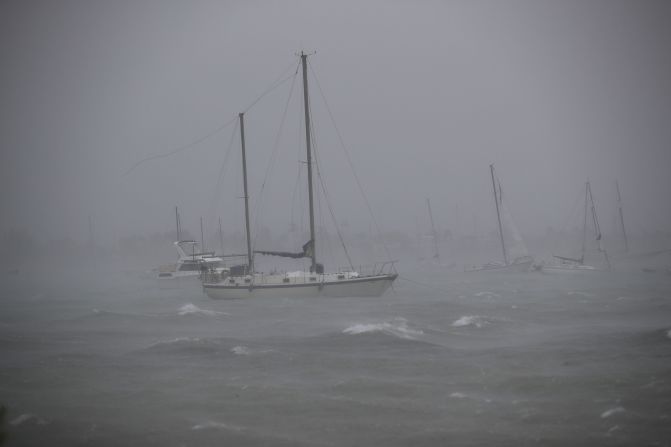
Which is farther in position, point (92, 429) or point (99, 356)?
point (99, 356)

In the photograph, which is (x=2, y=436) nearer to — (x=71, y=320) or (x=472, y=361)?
(x=472, y=361)

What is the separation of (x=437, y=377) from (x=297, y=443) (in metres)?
8.58

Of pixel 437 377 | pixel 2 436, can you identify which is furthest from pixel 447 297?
pixel 2 436

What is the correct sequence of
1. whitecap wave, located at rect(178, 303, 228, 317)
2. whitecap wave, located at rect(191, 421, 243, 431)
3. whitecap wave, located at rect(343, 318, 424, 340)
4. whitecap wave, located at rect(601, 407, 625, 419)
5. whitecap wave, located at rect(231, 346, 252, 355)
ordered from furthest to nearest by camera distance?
whitecap wave, located at rect(178, 303, 228, 317) → whitecap wave, located at rect(343, 318, 424, 340) → whitecap wave, located at rect(231, 346, 252, 355) → whitecap wave, located at rect(191, 421, 243, 431) → whitecap wave, located at rect(601, 407, 625, 419)

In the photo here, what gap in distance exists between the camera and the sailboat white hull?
53.9 metres

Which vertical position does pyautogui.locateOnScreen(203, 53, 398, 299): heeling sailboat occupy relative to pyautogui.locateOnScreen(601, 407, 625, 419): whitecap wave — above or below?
above

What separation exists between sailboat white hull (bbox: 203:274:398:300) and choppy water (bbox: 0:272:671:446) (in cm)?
830

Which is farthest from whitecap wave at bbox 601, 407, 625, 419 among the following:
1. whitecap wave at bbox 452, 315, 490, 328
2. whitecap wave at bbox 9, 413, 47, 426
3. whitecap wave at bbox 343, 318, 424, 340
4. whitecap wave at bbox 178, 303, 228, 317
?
whitecap wave at bbox 178, 303, 228, 317

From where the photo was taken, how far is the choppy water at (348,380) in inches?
740

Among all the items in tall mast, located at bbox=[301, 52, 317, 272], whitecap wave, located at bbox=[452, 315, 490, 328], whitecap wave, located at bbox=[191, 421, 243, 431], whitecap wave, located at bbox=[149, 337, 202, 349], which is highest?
tall mast, located at bbox=[301, 52, 317, 272]

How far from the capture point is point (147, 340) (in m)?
36.9

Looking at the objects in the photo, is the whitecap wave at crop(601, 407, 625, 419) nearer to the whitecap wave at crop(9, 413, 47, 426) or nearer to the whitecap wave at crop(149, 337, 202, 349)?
the whitecap wave at crop(9, 413, 47, 426)

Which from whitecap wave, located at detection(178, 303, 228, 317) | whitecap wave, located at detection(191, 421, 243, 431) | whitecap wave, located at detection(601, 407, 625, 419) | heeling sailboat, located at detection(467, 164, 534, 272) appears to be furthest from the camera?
heeling sailboat, located at detection(467, 164, 534, 272)

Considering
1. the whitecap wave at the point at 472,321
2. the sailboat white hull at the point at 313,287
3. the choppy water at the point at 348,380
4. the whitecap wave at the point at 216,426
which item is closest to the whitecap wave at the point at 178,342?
the choppy water at the point at 348,380
